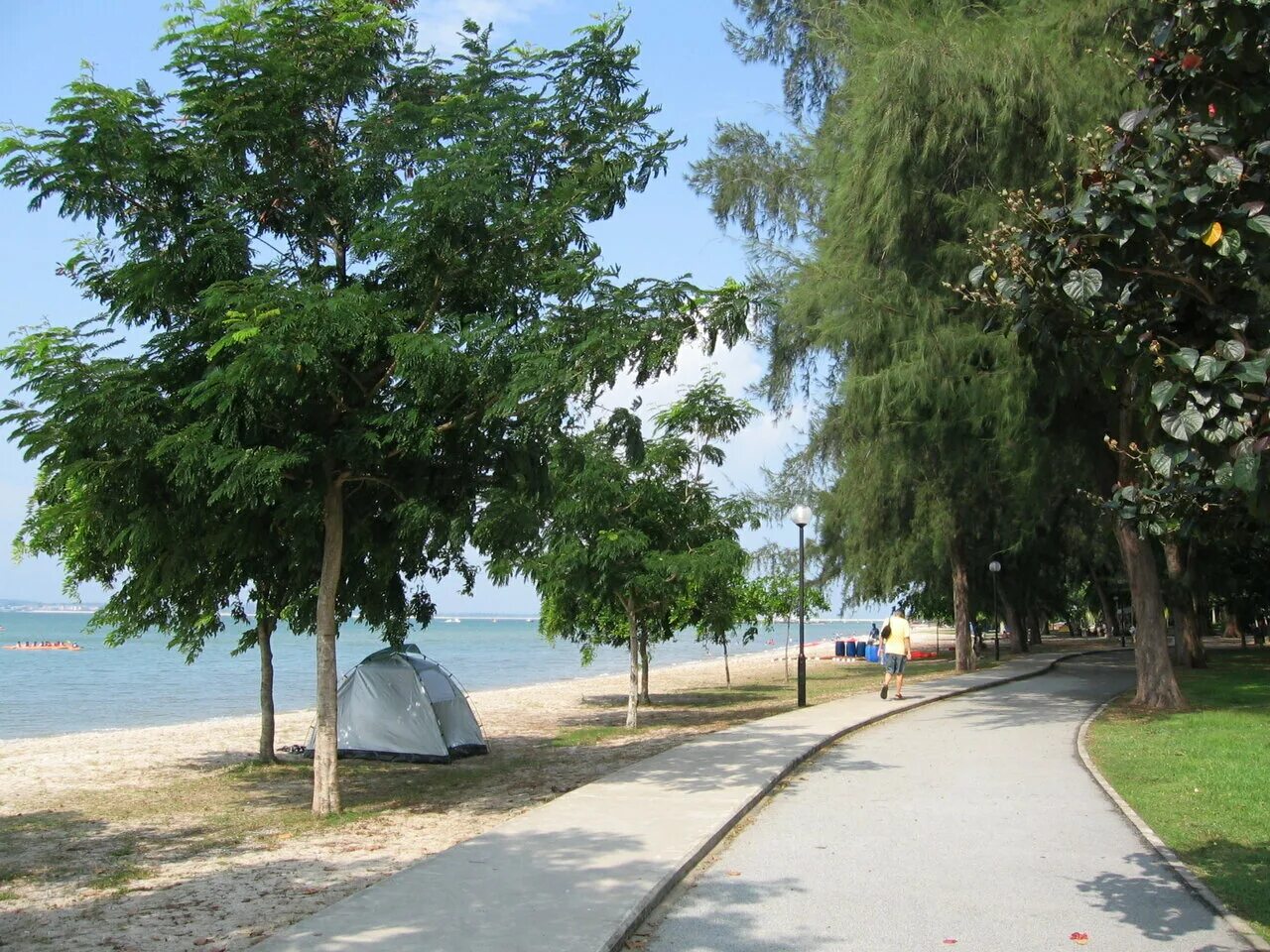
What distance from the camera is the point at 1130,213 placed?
188 inches

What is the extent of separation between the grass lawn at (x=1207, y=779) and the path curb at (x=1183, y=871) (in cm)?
8

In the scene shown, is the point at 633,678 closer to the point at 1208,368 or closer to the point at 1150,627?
the point at 1150,627

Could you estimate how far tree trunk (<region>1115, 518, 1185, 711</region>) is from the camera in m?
19.2

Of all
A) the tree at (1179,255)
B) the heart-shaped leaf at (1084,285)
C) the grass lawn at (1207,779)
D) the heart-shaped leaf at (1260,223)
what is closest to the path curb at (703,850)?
the grass lawn at (1207,779)

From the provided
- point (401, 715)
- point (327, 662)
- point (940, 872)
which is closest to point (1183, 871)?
point (940, 872)

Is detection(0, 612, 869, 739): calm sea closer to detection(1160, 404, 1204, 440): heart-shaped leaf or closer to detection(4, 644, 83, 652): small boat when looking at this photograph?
detection(4, 644, 83, 652): small boat

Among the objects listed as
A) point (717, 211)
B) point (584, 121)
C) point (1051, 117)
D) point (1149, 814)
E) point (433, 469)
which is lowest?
point (1149, 814)

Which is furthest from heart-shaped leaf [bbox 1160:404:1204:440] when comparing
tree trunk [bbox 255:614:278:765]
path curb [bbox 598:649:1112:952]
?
tree trunk [bbox 255:614:278:765]

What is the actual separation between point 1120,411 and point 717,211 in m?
9.80

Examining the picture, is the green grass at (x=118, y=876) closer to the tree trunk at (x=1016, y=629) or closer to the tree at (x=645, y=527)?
the tree at (x=645, y=527)

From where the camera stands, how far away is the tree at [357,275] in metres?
9.92

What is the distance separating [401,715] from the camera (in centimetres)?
1673

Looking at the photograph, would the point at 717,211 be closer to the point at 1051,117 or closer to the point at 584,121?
the point at 1051,117

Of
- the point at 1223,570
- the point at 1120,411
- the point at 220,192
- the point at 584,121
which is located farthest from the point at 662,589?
the point at 1223,570
